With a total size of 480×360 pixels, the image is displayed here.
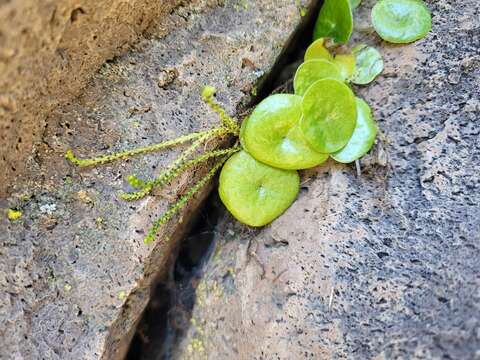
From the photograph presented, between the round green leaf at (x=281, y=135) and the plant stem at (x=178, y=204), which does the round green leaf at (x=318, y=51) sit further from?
the plant stem at (x=178, y=204)

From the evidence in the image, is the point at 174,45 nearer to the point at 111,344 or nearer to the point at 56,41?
the point at 56,41

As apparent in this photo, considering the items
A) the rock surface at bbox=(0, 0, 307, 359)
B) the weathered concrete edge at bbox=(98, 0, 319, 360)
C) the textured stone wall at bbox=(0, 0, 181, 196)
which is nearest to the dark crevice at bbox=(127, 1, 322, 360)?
the weathered concrete edge at bbox=(98, 0, 319, 360)

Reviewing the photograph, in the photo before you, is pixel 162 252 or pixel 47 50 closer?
pixel 47 50

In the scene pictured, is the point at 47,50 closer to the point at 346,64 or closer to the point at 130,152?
the point at 130,152

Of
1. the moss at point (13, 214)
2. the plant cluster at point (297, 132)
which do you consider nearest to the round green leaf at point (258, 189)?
the plant cluster at point (297, 132)

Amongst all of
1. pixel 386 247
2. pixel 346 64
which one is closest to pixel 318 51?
pixel 346 64

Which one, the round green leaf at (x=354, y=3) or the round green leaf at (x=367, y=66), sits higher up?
the round green leaf at (x=354, y=3)
